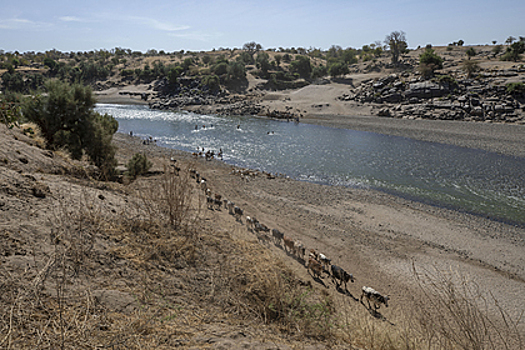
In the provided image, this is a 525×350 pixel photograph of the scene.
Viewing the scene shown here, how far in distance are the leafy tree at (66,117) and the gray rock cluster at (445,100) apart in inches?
2060

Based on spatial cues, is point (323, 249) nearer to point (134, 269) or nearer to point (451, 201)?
point (134, 269)

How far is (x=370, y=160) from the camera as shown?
1233 inches

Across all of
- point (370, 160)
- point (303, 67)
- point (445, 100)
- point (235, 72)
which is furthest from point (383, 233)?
point (303, 67)

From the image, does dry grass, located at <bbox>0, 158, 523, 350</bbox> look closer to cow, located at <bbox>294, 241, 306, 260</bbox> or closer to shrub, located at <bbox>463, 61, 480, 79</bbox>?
cow, located at <bbox>294, 241, 306, 260</bbox>

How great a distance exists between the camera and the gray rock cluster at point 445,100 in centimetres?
4575

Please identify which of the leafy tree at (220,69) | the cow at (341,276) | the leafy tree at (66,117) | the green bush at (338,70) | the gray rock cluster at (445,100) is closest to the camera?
the cow at (341,276)

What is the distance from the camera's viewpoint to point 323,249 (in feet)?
44.3

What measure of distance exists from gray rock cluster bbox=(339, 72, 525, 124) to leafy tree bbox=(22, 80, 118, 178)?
52.3 metres

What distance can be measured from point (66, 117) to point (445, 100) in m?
59.0

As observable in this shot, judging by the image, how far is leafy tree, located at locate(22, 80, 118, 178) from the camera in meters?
15.0

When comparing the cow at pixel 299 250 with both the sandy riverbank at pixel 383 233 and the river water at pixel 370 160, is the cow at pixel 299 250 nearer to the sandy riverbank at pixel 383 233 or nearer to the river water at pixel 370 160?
the sandy riverbank at pixel 383 233

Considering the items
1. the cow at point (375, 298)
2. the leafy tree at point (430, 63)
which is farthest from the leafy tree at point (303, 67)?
the cow at point (375, 298)

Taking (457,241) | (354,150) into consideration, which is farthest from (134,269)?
(354,150)

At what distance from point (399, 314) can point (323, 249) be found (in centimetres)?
446
